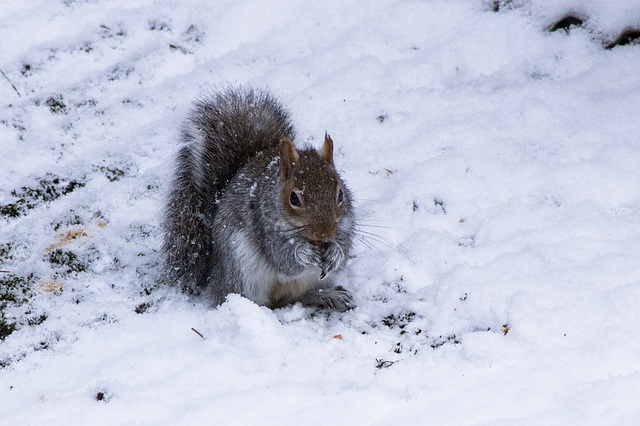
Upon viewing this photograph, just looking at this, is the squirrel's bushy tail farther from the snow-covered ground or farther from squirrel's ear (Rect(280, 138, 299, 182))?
squirrel's ear (Rect(280, 138, 299, 182))

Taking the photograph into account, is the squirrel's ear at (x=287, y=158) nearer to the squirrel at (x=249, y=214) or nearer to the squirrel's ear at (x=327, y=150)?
the squirrel at (x=249, y=214)

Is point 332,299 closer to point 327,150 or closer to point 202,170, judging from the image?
point 327,150

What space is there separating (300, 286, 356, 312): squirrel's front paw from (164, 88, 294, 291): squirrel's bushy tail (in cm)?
48

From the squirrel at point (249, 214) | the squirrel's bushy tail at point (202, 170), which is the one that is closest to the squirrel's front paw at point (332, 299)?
the squirrel at point (249, 214)

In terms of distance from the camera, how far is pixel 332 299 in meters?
2.62

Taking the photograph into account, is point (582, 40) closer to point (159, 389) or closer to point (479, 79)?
point (479, 79)

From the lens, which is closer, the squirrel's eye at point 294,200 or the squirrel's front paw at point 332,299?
the squirrel's eye at point 294,200

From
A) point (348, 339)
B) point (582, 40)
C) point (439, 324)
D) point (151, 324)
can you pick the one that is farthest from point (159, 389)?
point (582, 40)

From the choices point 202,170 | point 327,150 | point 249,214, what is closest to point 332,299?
point 249,214

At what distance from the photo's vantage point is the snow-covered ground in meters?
2.05

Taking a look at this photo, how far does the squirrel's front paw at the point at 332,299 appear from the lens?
2605 mm

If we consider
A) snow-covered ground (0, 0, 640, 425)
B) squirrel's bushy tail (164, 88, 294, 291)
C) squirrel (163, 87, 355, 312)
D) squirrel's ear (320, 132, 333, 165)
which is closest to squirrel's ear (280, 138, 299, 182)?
squirrel (163, 87, 355, 312)

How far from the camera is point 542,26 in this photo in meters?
3.73

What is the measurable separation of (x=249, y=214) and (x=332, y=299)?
1.66ft
